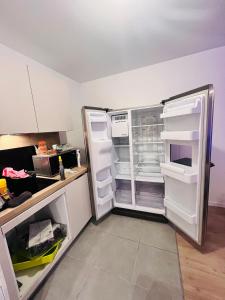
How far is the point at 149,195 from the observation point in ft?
7.34

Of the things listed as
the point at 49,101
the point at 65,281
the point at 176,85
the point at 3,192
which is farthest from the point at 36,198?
the point at 176,85

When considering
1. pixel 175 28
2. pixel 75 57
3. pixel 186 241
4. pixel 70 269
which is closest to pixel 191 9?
pixel 175 28

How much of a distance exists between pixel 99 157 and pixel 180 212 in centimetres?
113

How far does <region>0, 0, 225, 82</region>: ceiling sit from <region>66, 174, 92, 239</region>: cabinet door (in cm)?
152

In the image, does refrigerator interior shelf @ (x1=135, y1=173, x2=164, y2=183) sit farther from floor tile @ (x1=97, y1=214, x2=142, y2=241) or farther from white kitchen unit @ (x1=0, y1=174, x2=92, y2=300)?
white kitchen unit @ (x1=0, y1=174, x2=92, y2=300)

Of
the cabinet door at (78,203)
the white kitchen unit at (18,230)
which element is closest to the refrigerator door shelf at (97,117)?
the cabinet door at (78,203)

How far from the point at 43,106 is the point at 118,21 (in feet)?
3.52

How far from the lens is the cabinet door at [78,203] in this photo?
149 cm

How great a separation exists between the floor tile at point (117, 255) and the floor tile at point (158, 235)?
→ 18cm

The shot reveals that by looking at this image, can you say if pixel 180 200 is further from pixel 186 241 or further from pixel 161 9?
pixel 161 9

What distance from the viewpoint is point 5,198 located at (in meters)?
1.00

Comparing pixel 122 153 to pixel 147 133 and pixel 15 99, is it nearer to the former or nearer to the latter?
pixel 147 133

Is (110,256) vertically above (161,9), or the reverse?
(161,9)

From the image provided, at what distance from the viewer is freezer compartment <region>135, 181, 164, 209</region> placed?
203 cm
